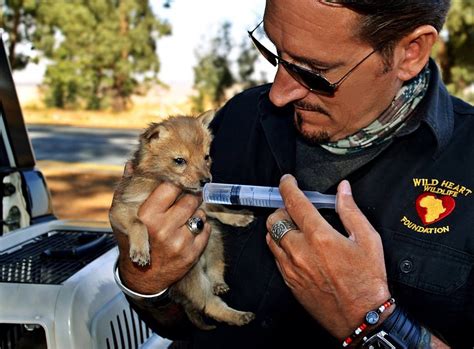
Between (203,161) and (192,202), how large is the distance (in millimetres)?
494

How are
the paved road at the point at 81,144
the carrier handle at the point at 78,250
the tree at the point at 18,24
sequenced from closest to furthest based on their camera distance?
1. the carrier handle at the point at 78,250
2. the paved road at the point at 81,144
3. the tree at the point at 18,24

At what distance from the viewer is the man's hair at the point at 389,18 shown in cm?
210

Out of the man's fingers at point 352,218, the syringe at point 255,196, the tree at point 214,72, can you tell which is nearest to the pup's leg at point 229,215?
the syringe at point 255,196

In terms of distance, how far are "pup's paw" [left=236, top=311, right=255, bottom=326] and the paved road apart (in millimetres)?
12409

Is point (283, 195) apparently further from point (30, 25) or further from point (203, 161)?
point (30, 25)

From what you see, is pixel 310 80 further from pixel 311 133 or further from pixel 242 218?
pixel 242 218

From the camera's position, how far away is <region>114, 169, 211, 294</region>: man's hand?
2.27 metres

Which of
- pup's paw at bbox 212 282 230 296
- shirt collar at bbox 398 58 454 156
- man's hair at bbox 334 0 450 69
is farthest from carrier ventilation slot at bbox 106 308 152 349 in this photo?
man's hair at bbox 334 0 450 69

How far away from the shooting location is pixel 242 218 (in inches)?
102

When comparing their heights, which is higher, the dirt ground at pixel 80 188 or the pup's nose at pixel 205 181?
the pup's nose at pixel 205 181

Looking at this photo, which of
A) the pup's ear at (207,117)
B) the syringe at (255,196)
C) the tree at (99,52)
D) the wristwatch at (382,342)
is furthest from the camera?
the tree at (99,52)

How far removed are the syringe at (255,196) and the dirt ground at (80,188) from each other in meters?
7.10

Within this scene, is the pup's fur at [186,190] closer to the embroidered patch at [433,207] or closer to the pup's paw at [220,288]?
the pup's paw at [220,288]

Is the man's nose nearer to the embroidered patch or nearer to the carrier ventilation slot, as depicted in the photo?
the embroidered patch
